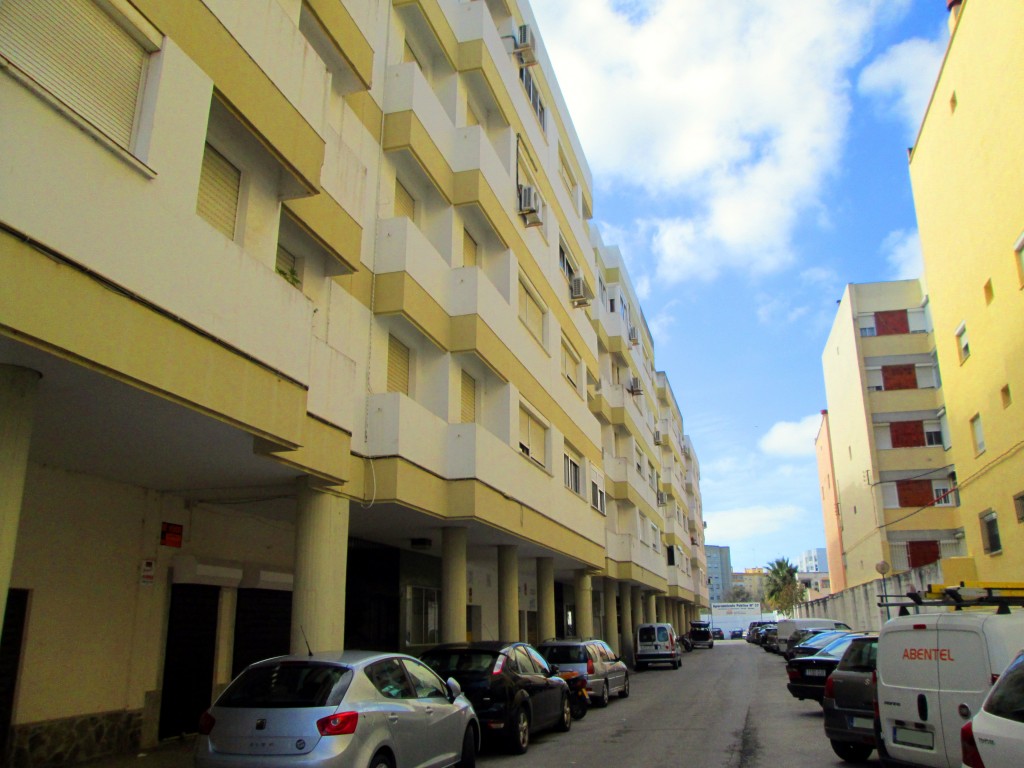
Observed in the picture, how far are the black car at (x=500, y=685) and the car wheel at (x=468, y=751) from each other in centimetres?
149

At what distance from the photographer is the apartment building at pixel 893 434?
1633 inches

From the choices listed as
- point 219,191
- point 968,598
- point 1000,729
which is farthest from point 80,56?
point 968,598

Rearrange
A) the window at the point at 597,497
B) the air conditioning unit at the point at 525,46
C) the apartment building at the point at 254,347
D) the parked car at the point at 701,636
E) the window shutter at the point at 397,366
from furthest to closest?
the parked car at the point at 701,636 → the window at the point at 597,497 → the air conditioning unit at the point at 525,46 → the window shutter at the point at 397,366 → the apartment building at the point at 254,347

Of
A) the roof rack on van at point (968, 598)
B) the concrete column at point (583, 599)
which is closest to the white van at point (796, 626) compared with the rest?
the concrete column at point (583, 599)

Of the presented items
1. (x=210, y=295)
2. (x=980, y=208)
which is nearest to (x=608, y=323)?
(x=980, y=208)

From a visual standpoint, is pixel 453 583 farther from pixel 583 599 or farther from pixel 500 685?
pixel 583 599

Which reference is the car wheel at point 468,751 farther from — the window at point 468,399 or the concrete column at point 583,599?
the concrete column at point 583,599

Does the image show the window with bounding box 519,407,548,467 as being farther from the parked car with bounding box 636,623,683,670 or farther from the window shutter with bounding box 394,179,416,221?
the parked car with bounding box 636,623,683,670

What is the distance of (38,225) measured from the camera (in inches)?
236

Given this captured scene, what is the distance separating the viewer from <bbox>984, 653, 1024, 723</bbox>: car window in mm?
5117

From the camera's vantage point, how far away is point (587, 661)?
1769cm

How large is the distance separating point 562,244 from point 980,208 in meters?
12.1

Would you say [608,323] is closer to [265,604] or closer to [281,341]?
[265,604]

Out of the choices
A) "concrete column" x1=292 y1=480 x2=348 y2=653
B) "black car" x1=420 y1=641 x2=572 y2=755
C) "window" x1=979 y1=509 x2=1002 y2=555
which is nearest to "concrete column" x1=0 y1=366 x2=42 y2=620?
"concrete column" x1=292 y1=480 x2=348 y2=653
